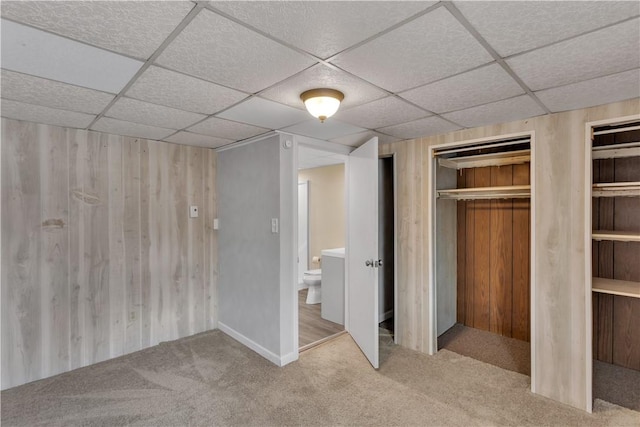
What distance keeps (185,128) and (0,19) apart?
1.61m

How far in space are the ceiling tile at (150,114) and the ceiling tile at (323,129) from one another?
0.79 metres

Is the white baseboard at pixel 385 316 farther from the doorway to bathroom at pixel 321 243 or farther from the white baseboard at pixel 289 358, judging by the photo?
the white baseboard at pixel 289 358

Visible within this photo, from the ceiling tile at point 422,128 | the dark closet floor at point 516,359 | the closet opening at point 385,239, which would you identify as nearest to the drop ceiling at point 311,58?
the ceiling tile at point 422,128

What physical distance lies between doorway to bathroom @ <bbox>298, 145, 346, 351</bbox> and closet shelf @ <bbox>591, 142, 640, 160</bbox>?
7.92ft

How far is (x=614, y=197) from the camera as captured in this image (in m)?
2.82

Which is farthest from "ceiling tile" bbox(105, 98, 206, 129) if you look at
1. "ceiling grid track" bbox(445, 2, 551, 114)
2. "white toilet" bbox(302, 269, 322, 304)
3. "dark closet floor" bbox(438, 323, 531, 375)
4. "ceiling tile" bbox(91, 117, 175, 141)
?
"dark closet floor" bbox(438, 323, 531, 375)

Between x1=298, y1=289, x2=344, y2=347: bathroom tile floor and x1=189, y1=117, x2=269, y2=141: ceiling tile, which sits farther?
x1=298, y1=289, x2=344, y2=347: bathroom tile floor

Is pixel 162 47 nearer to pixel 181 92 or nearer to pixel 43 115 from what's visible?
pixel 181 92

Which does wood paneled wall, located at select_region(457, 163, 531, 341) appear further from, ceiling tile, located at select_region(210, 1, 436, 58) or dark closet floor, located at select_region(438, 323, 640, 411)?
ceiling tile, located at select_region(210, 1, 436, 58)

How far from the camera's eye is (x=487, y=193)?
3195 millimetres

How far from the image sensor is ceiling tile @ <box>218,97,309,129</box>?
218 cm

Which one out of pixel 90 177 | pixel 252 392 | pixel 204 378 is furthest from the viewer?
pixel 90 177

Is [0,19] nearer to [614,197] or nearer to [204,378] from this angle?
[204,378]

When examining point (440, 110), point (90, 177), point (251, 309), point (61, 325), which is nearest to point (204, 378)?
point (251, 309)
